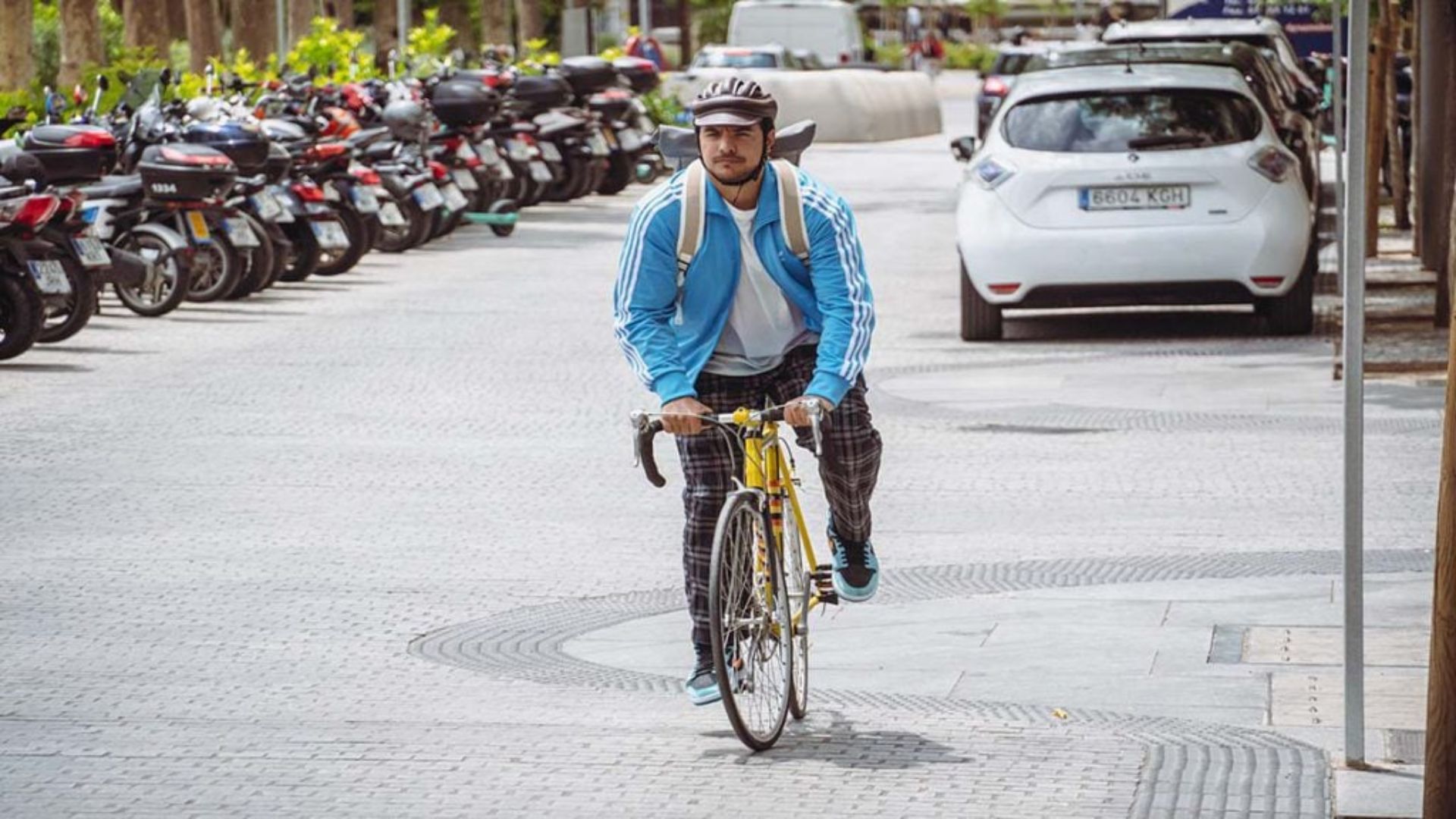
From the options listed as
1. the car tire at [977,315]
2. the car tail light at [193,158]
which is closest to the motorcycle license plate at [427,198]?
the car tail light at [193,158]

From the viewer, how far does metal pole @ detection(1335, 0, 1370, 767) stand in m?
5.98

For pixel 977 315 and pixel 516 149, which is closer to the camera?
pixel 977 315

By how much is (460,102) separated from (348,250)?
4727mm

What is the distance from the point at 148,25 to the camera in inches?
1286

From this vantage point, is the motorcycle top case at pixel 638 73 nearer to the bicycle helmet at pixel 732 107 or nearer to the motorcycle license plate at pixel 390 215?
the motorcycle license plate at pixel 390 215

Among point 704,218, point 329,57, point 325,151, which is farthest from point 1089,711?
point 329,57

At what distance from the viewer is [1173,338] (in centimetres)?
1642

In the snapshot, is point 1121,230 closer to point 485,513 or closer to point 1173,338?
point 1173,338

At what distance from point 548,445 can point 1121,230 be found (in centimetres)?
449

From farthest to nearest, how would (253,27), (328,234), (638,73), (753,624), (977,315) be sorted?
(638,73), (253,27), (328,234), (977,315), (753,624)

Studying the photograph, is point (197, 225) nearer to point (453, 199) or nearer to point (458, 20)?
point (453, 199)

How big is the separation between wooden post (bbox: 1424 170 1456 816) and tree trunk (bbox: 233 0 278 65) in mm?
28530

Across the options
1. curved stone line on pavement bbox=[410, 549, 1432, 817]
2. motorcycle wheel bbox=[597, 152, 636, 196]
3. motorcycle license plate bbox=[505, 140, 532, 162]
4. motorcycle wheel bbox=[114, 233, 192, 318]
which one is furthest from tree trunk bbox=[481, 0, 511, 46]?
curved stone line on pavement bbox=[410, 549, 1432, 817]

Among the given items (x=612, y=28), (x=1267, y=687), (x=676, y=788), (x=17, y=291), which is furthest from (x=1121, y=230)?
(x=612, y=28)
